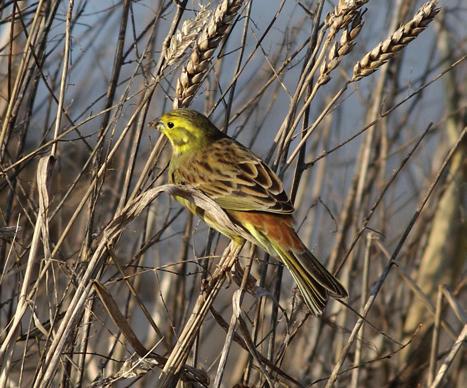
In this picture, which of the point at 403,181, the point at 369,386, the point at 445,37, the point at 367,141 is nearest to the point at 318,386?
the point at 369,386

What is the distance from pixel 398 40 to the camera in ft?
7.77

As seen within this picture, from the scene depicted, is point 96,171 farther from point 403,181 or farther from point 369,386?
point 403,181

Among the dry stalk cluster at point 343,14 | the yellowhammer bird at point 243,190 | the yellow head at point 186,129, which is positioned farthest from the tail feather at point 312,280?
the dry stalk cluster at point 343,14

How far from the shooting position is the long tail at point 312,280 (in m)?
2.62

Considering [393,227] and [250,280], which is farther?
[393,227]

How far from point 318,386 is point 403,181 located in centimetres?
177

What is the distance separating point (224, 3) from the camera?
2316mm

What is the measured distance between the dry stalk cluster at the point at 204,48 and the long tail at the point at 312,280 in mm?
654

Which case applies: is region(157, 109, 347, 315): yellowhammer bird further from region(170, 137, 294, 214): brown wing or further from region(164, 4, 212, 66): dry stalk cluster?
region(164, 4, 212, 66): dry stalk cluster

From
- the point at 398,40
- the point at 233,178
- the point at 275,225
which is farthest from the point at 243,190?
the point at 398,40

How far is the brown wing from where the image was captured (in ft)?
9.48

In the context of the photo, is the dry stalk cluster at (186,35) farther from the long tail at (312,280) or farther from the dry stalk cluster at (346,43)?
the long tail at (312,280)

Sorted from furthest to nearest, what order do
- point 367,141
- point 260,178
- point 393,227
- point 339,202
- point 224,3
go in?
1. point 393,227
2. point 339,202
3. point 367,141
4. point 260,178
5. point 224,3

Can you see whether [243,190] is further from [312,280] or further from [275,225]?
[312,280]
